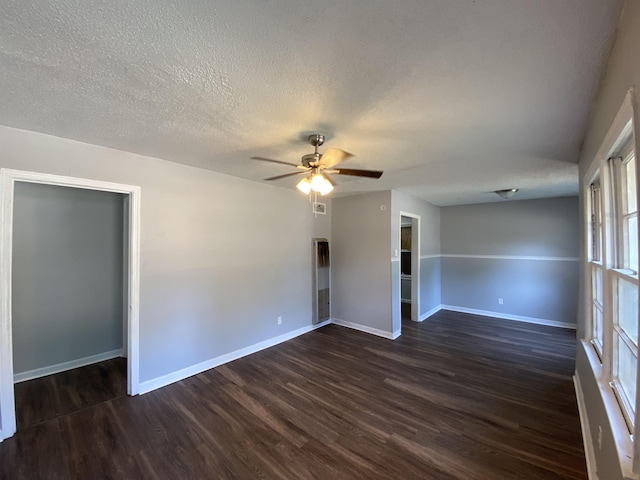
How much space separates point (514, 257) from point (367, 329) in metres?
3.42

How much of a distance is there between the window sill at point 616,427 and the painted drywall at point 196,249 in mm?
3462

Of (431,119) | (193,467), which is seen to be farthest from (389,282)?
(193,467)

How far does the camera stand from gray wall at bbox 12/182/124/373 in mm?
3018

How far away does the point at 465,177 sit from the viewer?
3.54m

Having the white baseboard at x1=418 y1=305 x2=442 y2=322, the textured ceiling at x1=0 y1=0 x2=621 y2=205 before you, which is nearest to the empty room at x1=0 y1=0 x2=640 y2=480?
the textured ceiling at x1=0 y1=0 x2=621 y2=205

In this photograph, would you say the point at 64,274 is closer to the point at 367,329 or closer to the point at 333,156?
the point at 333,156

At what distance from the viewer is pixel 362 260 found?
473 cm

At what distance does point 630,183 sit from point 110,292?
5.17 metres

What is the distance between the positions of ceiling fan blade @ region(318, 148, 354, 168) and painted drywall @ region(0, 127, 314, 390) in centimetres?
148

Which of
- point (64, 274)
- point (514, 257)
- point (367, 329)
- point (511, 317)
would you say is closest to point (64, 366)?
point (64, 274)

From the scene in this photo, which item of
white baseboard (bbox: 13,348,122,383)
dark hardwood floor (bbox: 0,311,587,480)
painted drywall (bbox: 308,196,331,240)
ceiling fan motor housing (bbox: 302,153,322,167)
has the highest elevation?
ceiling fan motor housing (bbox: 302,153,322,167)

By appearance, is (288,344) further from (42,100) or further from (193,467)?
(42,100)

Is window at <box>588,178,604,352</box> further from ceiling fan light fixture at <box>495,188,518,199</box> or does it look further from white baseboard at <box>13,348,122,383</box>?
white baseboard at <box>13,348,122,383</box>

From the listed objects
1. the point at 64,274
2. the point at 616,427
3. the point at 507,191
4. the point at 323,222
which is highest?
the point at 507,191
